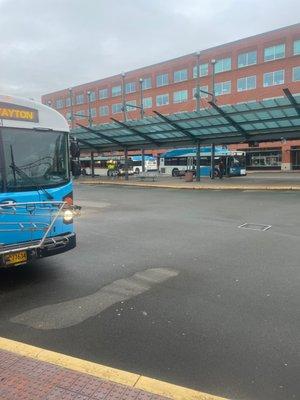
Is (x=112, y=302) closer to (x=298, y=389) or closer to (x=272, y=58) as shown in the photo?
(x=298, y=389)

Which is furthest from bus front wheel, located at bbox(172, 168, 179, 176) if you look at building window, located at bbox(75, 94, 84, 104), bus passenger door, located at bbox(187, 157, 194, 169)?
building window, located at bbox(75, 94, 84, 104)

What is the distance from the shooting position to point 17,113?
6090mm

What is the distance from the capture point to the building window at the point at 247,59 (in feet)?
192

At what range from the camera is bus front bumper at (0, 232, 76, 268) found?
5516 mm

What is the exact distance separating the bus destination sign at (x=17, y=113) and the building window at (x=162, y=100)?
6678 centimetres

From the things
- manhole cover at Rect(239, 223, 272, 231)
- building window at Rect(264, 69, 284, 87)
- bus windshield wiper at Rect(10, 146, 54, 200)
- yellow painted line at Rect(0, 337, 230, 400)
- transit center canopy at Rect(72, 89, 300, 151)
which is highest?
building window at Rect(264, 69, 284, 87)

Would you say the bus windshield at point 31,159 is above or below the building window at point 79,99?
below

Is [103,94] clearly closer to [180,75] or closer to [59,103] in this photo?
[59,103]

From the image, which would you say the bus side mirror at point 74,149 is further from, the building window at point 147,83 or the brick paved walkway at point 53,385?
the building window at point 147,83

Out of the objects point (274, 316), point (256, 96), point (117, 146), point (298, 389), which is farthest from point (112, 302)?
point (256, 96)

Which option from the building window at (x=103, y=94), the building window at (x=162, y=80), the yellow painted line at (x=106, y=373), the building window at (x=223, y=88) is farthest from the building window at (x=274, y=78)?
the yellow painted line at (x=106, y=373)

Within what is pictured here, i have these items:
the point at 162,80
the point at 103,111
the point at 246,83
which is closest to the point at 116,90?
the point at 103,111

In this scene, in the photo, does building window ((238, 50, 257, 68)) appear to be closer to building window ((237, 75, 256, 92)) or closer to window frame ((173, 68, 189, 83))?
building window ((237, 75, 256, 92))

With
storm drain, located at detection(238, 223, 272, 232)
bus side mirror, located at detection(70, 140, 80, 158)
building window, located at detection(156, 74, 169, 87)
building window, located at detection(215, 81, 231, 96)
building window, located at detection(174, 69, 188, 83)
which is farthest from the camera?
building window, located at detection(156, 74, 169, 87)
